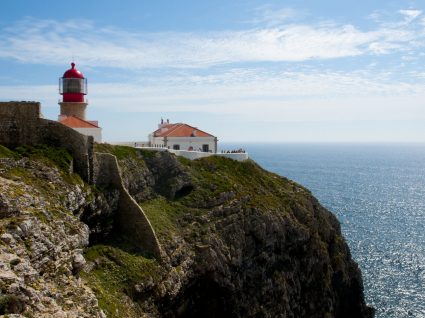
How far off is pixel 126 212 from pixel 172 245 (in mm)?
4492

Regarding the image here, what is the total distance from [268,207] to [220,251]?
9097 mm

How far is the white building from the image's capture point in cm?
5741

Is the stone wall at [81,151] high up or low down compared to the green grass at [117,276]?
up

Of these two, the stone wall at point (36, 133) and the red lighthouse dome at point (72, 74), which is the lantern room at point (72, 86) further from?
the stone wall at point (36, 133)

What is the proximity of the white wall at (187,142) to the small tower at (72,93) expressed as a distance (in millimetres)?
9478

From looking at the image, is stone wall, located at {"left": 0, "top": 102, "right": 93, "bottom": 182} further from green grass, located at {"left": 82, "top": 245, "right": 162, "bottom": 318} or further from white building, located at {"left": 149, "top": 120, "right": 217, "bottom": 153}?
white building, located at {"left": 149, "top": 120, "right": 217, "bottom": 153}

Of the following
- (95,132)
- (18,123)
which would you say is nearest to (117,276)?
(18,123)

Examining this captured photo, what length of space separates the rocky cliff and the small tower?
35.6 feet

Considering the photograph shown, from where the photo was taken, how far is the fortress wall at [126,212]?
36.9 m

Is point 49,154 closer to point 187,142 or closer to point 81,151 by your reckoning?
point 81,151

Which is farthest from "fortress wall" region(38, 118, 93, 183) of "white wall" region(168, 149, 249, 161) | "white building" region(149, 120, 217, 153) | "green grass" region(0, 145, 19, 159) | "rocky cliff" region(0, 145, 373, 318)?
"white building" region(149, 120, 217, 153)

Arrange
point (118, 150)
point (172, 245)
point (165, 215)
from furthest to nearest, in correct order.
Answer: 1. point (118, 150)
2. point (165, 215)
3. point (172, 245)

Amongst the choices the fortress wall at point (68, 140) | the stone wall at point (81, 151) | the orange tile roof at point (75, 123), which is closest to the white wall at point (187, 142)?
the orange tile roof at point (75, 123)

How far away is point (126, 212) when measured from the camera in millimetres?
37875
